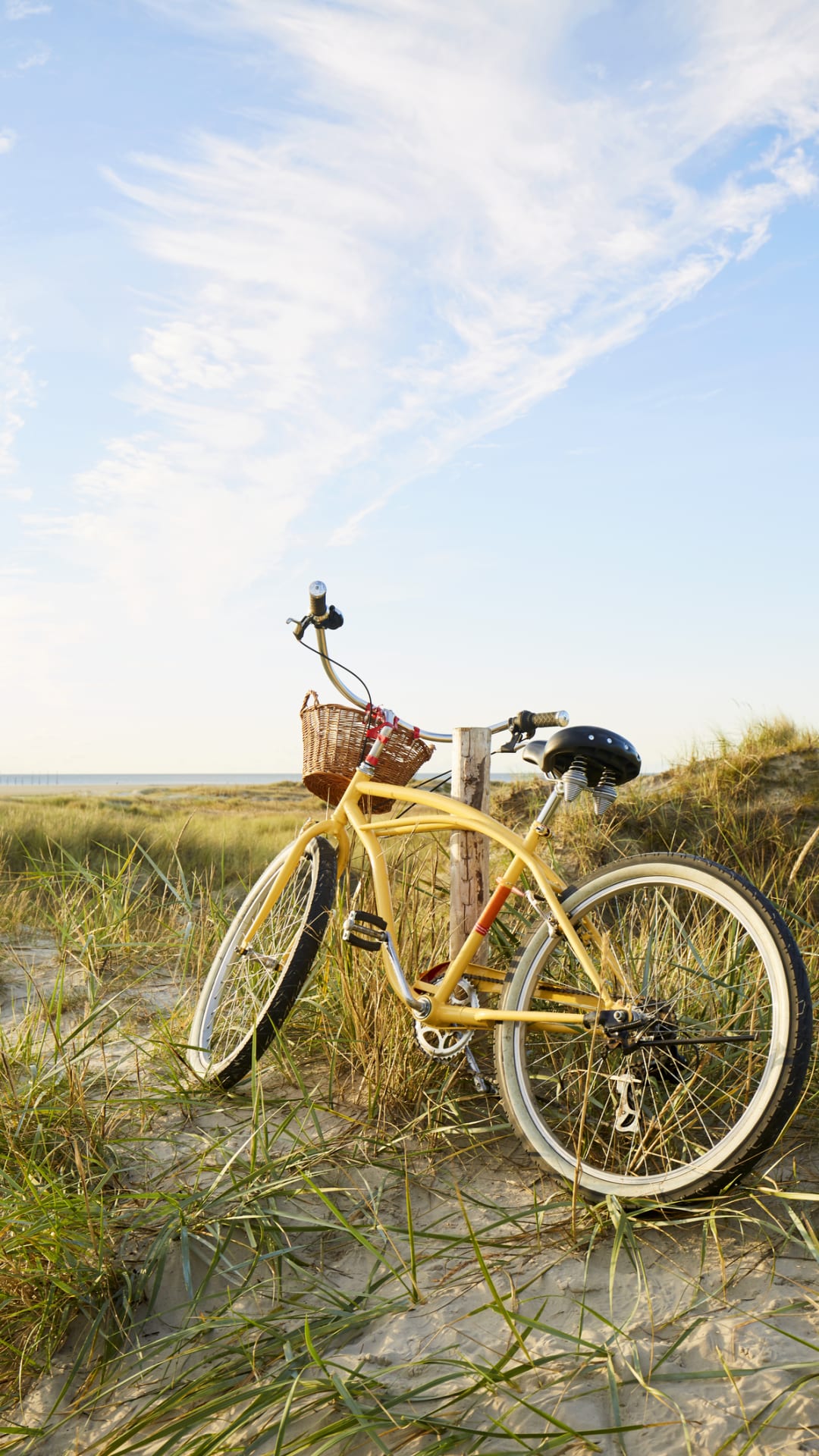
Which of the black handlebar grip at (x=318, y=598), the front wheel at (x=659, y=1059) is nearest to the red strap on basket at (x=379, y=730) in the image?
the black handlebar grip at (x=318, y=598)

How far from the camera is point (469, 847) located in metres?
3.59

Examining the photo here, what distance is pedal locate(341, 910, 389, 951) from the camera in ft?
10.5

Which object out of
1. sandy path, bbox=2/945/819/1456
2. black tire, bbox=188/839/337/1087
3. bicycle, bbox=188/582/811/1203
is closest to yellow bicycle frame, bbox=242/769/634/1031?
bicycle, bbox=188/582/811/1203

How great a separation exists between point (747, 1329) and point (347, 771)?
2.17 metres

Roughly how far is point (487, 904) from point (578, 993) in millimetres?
494

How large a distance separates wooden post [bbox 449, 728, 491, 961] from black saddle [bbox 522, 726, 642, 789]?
61cm

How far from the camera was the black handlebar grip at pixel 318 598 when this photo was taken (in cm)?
354

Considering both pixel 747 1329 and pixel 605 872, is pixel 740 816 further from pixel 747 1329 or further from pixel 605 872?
pixel 747 1329

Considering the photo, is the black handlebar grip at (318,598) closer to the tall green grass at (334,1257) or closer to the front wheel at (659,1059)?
the tall green grass at (334,1257)

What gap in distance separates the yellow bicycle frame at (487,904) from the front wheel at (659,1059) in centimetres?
5

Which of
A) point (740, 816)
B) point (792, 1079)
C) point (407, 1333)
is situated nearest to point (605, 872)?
point (792, 1079)

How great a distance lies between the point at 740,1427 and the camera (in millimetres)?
1891

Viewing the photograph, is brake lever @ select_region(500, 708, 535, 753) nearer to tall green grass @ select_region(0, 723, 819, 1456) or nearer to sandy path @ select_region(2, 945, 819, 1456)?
tall green grass @ select_region(0, 723, 819, 1456)

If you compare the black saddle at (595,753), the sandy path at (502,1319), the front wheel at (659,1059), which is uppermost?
the black saddle at (595,753)
